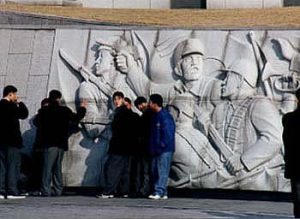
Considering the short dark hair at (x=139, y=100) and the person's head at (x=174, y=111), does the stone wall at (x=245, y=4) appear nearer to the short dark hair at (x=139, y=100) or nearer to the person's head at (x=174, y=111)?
the person's head at (x=174, y=111)

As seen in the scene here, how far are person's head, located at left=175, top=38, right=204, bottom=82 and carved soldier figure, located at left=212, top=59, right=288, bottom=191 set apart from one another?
53cm

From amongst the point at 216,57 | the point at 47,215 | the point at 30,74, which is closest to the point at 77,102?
the point at 30,74

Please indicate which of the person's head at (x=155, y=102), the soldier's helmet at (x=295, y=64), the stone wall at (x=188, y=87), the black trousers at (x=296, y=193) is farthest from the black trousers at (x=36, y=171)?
the black trousers at (x=296, y=193)

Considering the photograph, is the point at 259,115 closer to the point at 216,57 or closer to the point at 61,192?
the point at 216,57

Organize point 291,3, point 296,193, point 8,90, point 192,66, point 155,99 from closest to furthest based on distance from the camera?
point 296,193
point 155,99
point 8,90
point 192,66
point 291,3

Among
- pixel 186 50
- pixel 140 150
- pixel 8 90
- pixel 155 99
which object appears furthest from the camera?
pixel 186 50

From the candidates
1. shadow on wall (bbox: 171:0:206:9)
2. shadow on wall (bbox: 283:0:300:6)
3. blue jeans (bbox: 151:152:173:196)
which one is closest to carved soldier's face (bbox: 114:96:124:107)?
blue jeans (bbox: 151:152:173:196)

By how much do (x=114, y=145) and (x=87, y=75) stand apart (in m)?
1.55

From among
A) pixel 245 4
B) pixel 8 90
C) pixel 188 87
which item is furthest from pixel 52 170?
pixel 245 4

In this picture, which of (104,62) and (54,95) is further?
(104,62)

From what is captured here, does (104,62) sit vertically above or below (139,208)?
above

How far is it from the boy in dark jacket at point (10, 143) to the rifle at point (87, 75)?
4.68 ft

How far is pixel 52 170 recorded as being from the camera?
20078 mm

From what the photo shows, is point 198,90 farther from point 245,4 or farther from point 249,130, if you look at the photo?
point 245,4
